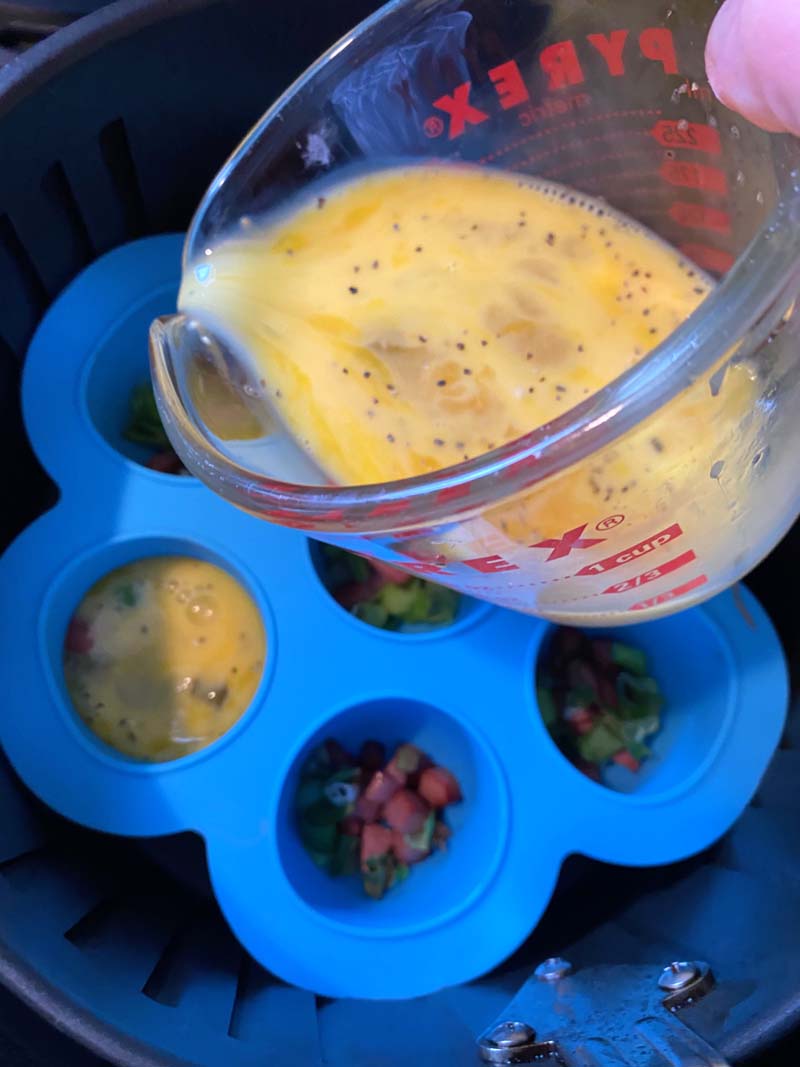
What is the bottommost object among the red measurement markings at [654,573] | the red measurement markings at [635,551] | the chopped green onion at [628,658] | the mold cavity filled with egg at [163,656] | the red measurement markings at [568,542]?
the chopped green onion at [628,658]

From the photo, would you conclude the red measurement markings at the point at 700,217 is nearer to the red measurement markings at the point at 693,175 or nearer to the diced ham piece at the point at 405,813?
the red measurement markings at the point at 693,175

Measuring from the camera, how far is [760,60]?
316mm

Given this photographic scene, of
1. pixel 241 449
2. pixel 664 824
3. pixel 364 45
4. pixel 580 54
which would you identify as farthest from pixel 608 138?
pixel 664 824

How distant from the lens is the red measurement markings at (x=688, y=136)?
51 centimetres

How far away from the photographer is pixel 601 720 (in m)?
0.66

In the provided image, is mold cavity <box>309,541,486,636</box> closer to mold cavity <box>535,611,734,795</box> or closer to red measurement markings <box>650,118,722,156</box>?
A: mold cavity <box>535,611,734,795</box>

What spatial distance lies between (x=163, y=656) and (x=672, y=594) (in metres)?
0.36

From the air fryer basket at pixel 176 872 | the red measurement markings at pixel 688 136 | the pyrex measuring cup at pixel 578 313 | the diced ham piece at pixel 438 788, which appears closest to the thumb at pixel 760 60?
the pyrex measuring cup at pixel 578 313

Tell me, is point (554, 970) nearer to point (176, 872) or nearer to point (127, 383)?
point (176, 872)

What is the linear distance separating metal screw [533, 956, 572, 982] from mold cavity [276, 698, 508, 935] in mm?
60

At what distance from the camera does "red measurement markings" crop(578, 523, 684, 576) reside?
0.42 meters

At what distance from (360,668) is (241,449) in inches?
8.9

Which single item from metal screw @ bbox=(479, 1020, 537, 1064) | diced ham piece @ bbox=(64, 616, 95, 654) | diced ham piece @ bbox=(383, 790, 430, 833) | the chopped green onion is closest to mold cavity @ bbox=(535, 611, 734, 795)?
the chopped green onion

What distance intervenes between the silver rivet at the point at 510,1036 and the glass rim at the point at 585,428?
0.27 metres
